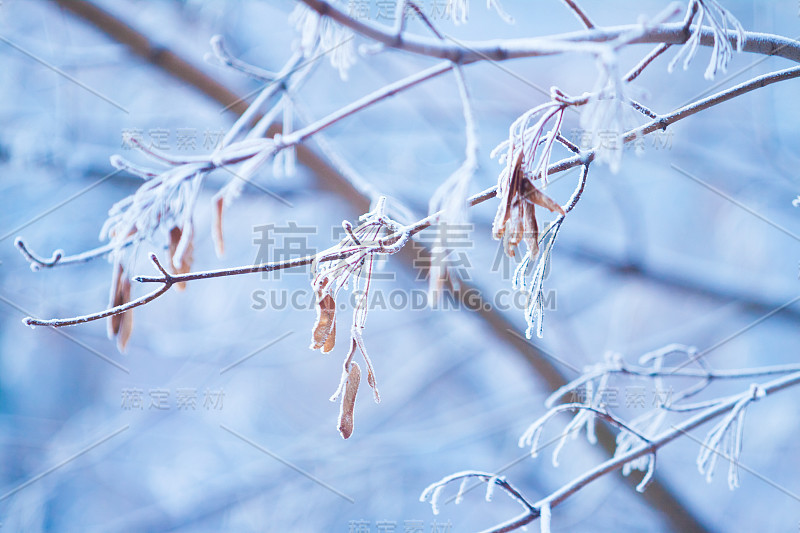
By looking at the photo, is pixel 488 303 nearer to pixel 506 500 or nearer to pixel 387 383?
pixel 387 383

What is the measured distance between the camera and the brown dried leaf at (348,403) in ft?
0.80

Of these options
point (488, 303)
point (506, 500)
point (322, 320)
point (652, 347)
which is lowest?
point (506, 500)

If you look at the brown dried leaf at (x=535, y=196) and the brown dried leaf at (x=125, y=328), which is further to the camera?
the brown dried leaf at (x=125, y=328)

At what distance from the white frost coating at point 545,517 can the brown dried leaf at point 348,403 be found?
0.12m

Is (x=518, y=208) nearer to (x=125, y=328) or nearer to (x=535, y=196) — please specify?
(x=535, y=196)

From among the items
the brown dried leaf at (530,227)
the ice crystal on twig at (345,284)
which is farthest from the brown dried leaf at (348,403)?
the brown dried leaf at (530,227)

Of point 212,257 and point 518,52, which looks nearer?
point 518,52

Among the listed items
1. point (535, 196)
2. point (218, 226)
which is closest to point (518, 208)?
point (535, 196)

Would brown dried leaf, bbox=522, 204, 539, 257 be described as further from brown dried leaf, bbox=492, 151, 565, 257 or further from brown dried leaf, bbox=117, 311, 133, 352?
brown dried leaf, bbox=117, 311, 133, 352

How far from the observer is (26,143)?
100 centimetres

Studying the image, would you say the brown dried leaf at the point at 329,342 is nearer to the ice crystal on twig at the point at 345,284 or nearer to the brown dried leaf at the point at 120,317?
the ice crystal on twig at the point at 345,284

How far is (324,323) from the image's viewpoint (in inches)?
9.6

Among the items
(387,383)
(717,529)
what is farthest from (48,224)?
(717,529)

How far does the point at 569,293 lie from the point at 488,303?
0.92ft
